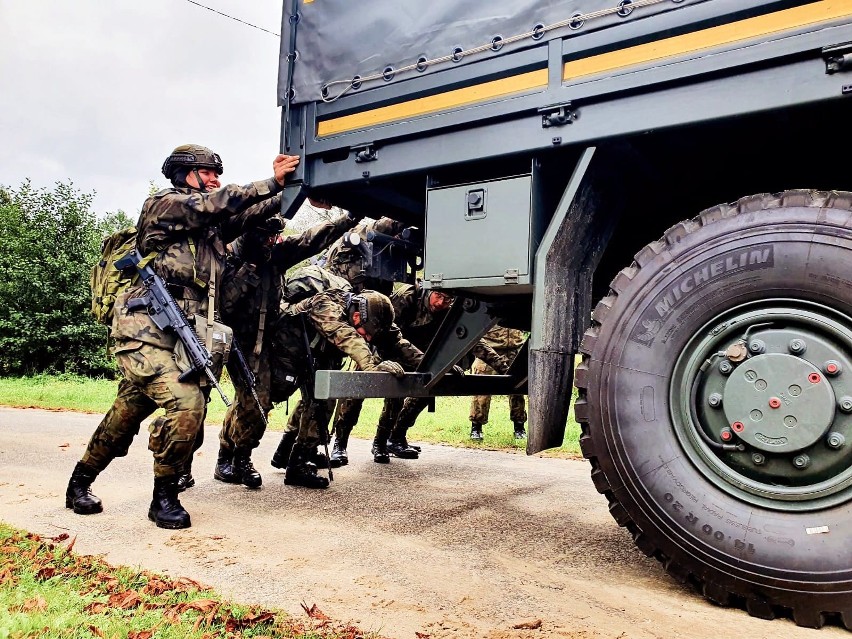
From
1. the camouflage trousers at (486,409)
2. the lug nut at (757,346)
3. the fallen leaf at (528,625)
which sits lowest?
the fallen leaf at (528,625)

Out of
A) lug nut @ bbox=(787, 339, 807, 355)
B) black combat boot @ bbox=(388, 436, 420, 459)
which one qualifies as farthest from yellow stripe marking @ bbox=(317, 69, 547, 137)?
black combat boot @ bbox=(388, 436, 420, 459)

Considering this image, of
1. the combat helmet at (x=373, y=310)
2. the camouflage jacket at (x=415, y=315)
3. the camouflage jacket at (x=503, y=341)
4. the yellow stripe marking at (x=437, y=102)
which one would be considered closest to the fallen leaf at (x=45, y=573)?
the yellow stripe marking at (x=437, y=102)

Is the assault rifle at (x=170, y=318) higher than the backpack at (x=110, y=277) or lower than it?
lower

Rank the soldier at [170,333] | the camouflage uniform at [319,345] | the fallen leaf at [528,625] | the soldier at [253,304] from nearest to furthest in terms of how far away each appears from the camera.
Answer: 1. the fallen leaf at [528,625]
2. the soldier at [170,333]
3. the camouflage uniform at [319,345]
4. the soldier at [253,304]

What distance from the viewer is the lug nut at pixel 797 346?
209cm

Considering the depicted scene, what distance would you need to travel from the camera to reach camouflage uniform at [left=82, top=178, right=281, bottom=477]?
357 centimetres

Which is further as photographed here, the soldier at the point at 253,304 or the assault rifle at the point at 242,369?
the soldier at the point at 253,304

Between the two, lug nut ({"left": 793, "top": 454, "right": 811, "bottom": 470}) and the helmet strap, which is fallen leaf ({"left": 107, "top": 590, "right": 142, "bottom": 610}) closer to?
lug nut ({"left": 793, "top": 454, "right": 811, "bottom": 470})

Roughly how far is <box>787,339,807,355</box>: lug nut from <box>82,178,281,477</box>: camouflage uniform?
8.25 ft

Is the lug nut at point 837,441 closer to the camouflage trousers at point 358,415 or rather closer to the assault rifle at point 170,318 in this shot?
the assault rifle at point 170,318

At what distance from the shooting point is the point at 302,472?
459cm

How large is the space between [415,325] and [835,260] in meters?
4.02

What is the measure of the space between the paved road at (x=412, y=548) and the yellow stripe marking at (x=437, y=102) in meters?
1.88

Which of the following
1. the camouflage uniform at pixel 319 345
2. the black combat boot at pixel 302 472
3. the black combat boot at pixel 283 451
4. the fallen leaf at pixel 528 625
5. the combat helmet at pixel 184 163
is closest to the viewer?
the fallen leaf at pixel 528 625
